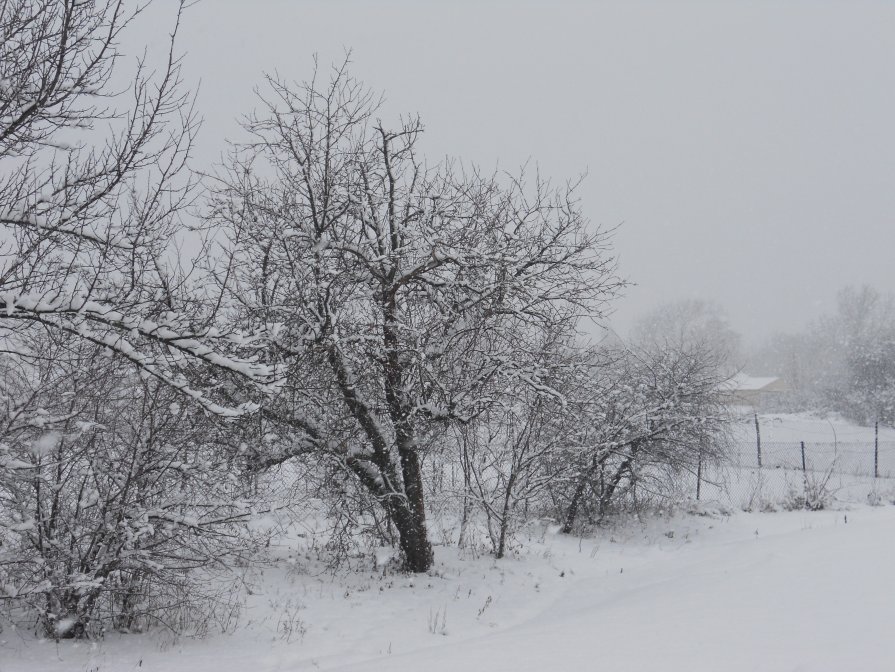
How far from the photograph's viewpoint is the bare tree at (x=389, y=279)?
7.42 metres

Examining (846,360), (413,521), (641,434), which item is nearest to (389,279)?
(413,521)

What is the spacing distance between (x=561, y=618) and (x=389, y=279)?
4.23 meters

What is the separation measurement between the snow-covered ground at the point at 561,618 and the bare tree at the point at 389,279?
3.89 feet

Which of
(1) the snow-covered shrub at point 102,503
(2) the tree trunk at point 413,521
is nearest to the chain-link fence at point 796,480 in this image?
(2) the tree trunk at point 413,521

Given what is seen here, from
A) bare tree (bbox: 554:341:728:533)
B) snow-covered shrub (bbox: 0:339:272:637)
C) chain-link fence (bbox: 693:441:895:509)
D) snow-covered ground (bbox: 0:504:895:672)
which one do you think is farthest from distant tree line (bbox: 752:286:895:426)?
snow-covered shrub (bbox: 0:339:272:637)

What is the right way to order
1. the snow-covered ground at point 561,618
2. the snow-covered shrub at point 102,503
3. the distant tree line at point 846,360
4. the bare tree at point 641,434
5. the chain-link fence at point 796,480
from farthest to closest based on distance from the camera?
the distant tree line at point 846,360 → the chain-link fence at point 796,480 → the bare tree at point 641,434 → the snow-covered shrub at point 102,503 → the snow-covered ground at point 561,618

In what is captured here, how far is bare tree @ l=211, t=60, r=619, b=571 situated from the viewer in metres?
7.42

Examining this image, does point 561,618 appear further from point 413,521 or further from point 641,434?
point 641,434

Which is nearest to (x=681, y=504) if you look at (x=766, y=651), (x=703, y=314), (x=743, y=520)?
(x=743, y=520)

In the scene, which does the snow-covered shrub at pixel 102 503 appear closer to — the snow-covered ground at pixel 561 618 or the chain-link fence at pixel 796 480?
the snow-covered ground at pixel 561 618

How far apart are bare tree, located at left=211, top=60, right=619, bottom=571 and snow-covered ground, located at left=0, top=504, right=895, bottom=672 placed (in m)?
1.18

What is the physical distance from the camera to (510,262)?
24.4 feet

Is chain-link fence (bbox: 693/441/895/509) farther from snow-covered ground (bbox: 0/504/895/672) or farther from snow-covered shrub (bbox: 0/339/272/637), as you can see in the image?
snow-covered shrub (bbox: 0/339/272/637)

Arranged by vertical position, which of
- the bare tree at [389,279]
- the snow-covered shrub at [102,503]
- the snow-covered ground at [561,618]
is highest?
the bare tree at [389,279]
